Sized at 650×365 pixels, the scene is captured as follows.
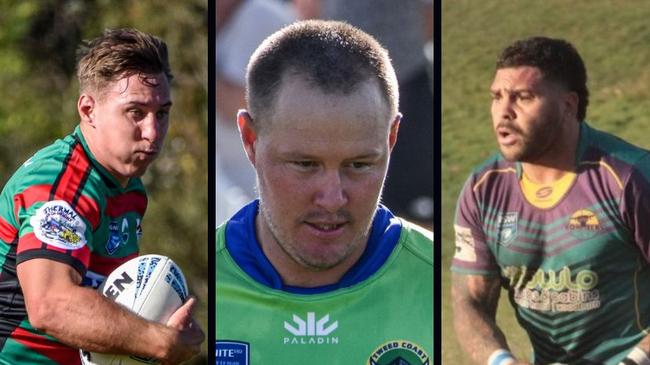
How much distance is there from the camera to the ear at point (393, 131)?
5.06 metres

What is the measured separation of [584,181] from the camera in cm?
512

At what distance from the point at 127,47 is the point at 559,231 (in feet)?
5.88

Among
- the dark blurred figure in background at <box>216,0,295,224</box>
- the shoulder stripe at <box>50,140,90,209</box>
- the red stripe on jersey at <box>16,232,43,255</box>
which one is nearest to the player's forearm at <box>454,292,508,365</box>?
the dark blurred figure in background at <box>216,0,295,224</box>

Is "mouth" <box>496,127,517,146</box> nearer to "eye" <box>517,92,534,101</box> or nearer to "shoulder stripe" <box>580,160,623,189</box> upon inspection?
"eye" <box>517,92,534,101</box>

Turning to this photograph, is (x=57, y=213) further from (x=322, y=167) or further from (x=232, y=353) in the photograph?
(x=322, y=167)

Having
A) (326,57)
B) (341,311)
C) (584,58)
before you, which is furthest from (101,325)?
(584,58)

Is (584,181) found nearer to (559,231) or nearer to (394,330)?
(559,231)

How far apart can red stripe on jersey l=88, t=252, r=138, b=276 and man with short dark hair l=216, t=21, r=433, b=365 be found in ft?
1.26

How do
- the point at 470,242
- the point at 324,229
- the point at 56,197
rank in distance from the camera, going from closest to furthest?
1. the point at 56,197
2. the point at 324,229
3. the point at 470,242

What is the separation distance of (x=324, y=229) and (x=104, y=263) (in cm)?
83

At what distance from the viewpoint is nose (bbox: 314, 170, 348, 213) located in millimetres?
4977

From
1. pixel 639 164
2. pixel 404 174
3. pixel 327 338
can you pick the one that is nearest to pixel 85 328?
pixel 327 338

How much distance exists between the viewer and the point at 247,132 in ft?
16.6

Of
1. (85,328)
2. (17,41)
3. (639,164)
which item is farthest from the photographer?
(17,41)
